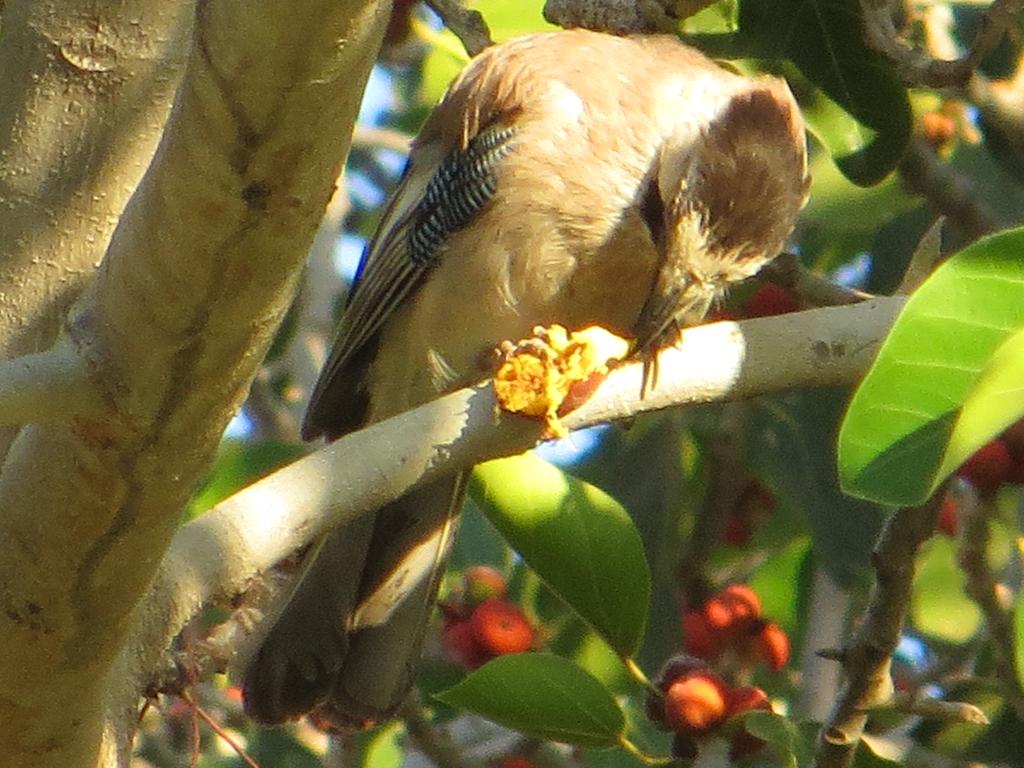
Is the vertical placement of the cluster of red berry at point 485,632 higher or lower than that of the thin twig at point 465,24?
lower

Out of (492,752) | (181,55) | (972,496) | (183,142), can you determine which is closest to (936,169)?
(972,496)

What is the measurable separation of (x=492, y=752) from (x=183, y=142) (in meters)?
3.00

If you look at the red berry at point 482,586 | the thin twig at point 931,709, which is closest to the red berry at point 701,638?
the red berry at point 482,586

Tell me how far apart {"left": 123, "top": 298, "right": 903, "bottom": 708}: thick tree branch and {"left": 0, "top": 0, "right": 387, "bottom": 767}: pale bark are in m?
0.17

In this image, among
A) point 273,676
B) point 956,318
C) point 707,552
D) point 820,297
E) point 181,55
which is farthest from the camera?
point 707,552

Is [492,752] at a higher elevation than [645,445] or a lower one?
lower

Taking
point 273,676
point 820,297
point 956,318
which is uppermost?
point 956,318

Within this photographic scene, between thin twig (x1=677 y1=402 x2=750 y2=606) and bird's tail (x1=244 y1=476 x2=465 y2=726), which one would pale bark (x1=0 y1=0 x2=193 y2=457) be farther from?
thin twig (x1=677 y1=402 x2=750 y2=606)

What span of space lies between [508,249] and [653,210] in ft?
1.06

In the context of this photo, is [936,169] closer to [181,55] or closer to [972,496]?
[972,496]

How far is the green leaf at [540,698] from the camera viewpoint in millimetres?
2947

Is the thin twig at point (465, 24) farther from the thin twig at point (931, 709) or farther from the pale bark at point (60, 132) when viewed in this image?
the thin twig at point (931, 709)

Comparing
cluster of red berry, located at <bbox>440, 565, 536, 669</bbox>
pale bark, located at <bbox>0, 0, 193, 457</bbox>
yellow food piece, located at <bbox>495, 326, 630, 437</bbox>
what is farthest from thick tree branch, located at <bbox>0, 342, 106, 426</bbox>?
cluster of red berry, located at <bbox>440, 565, 536, 669</bbox>

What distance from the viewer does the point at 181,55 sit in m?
2.61
